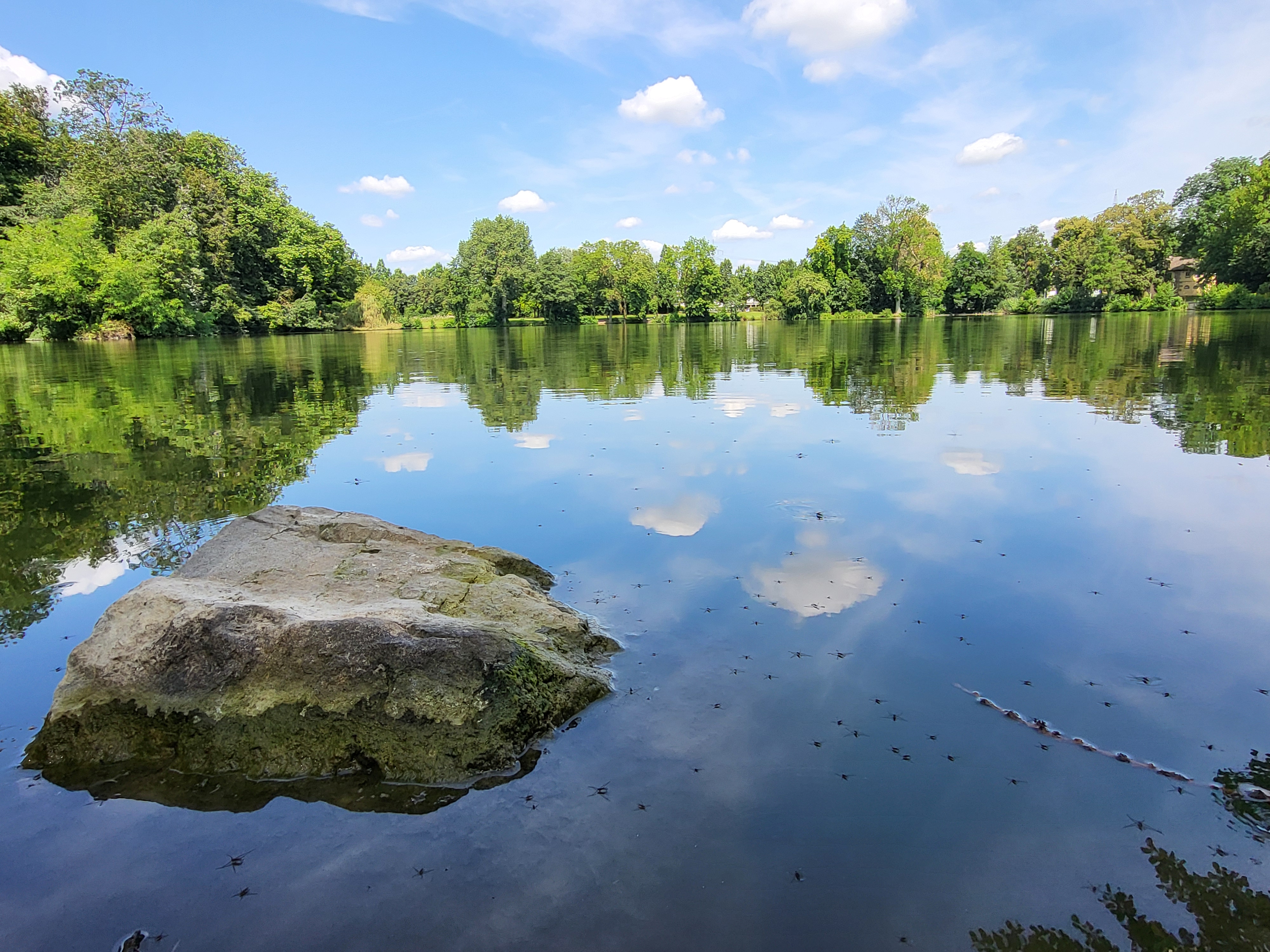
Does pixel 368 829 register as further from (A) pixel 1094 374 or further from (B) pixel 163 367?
(B) pixel 163 367

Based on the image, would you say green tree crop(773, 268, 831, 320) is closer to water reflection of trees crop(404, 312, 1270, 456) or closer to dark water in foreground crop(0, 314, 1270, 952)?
water reflection of trees crop(404, 312, 1270, 456)

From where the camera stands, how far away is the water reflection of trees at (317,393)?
9109 millimetres

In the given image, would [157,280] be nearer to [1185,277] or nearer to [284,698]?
[284,698]

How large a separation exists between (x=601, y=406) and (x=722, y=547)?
10071mm

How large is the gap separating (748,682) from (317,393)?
19.6 m

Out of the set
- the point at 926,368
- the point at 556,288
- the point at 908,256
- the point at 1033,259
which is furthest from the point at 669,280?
the point at 926,368

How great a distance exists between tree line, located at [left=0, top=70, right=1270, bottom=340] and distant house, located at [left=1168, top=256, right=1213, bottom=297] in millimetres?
2531

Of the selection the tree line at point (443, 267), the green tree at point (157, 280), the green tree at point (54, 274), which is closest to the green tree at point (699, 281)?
the tree line at point (443, 267)

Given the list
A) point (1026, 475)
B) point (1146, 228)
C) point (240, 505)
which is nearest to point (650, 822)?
point (240, 505)

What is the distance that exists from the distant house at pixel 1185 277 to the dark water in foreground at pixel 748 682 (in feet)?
308

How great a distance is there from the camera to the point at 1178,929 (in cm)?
301

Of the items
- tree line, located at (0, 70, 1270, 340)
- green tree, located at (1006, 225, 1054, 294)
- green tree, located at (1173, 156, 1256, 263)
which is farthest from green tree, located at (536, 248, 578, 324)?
green tree, located at (1173, 156, 1256, 263)

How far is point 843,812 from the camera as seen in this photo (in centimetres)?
378

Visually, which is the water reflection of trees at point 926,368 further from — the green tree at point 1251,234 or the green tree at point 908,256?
the green tree at point 908,256
